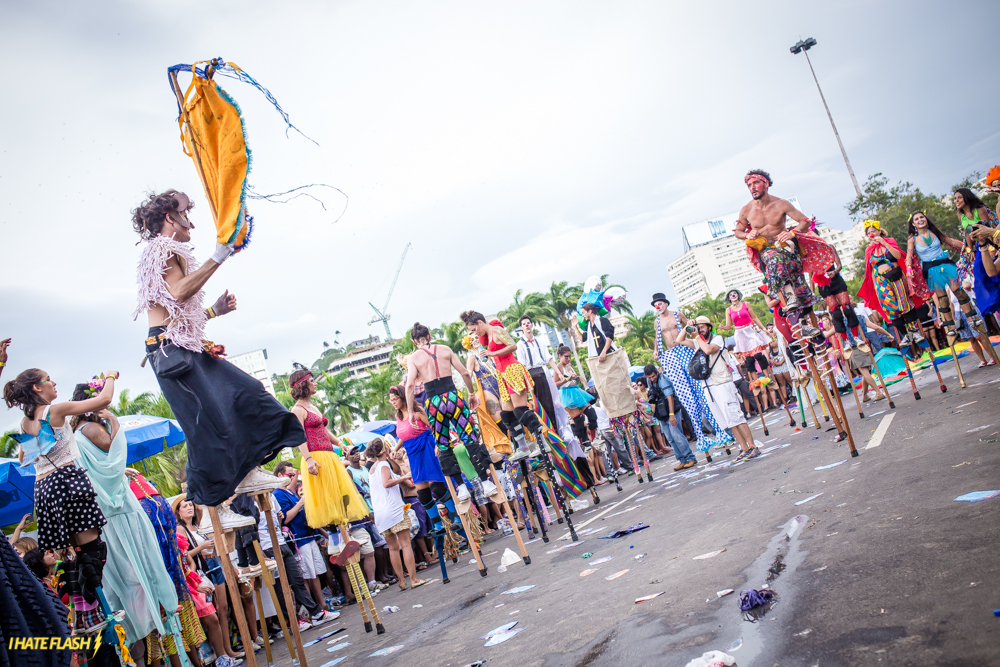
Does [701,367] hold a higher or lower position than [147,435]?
lower

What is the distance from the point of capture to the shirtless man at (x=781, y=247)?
19.9 feet

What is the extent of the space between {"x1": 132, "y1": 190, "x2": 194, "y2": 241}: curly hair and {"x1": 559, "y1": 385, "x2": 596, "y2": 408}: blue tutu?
7.56 metres

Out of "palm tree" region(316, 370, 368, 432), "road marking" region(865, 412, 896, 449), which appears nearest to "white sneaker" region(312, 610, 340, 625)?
"road marking" region(865, 412, 896, 449)

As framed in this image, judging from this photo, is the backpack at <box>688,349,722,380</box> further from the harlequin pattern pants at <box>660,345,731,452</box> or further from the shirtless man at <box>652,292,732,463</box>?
the harlequin pattern pants at <box>660,345,731,452</box>

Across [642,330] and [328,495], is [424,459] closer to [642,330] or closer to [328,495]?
[328,495]

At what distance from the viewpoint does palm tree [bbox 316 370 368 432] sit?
1982 inches

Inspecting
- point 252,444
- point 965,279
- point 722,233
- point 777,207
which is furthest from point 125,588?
point 722,233

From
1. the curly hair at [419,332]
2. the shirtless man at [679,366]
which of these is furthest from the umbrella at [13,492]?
the shirtless man at [679,366]

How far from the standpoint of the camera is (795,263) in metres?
6.07

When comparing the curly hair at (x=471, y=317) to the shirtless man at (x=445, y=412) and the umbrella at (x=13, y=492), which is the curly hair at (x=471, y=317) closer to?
the shirtless man at (x=445, y=412)

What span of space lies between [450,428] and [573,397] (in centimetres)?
480

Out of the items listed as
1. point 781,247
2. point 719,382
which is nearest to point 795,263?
point 781,247

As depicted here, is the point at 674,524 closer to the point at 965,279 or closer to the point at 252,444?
the point at 252,444

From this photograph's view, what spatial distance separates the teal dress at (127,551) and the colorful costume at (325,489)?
127 cm
